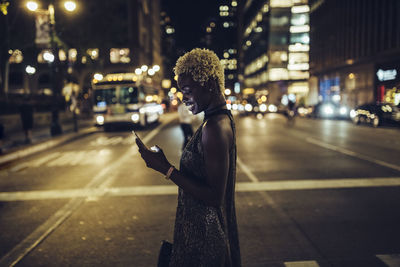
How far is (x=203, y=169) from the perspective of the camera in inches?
79.4

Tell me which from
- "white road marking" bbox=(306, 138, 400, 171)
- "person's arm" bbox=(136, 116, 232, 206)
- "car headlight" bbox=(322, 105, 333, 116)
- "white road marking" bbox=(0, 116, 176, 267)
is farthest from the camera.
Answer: "car headlight" bbox=(322, 105, 333, 116)

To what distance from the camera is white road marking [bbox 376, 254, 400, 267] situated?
13.0ft

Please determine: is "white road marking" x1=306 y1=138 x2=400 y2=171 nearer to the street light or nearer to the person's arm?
the person's arm

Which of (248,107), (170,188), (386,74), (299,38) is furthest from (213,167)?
(299,38)

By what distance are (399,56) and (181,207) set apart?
40986 mm

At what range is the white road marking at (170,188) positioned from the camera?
7176mm

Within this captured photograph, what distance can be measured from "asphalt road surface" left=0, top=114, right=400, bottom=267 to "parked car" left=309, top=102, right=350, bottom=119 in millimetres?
29920

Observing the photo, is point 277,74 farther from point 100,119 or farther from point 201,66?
point 201,66

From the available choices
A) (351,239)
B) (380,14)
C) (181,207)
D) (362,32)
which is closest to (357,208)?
(351,239)

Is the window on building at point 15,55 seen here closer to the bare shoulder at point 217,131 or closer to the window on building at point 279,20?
the bare shoulder at point 217,131

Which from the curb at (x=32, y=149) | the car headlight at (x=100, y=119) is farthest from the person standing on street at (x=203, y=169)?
the car headlight at (x=100, y=119)

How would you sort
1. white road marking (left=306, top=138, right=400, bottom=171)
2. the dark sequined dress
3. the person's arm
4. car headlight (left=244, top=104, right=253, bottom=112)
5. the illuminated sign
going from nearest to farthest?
1. the person's arm
2. the dark sequined dress
3. white road marking (left=306, top=138, right=400, bottom=171)
4. the illuminated sign
5. car headlight (left=244, top=104, right=253, bottom=112)

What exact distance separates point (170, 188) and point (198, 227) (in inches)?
220

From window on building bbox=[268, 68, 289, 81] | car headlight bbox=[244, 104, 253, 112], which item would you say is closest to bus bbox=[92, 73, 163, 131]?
car headlight bbox=[244, 104, 253, 112]
